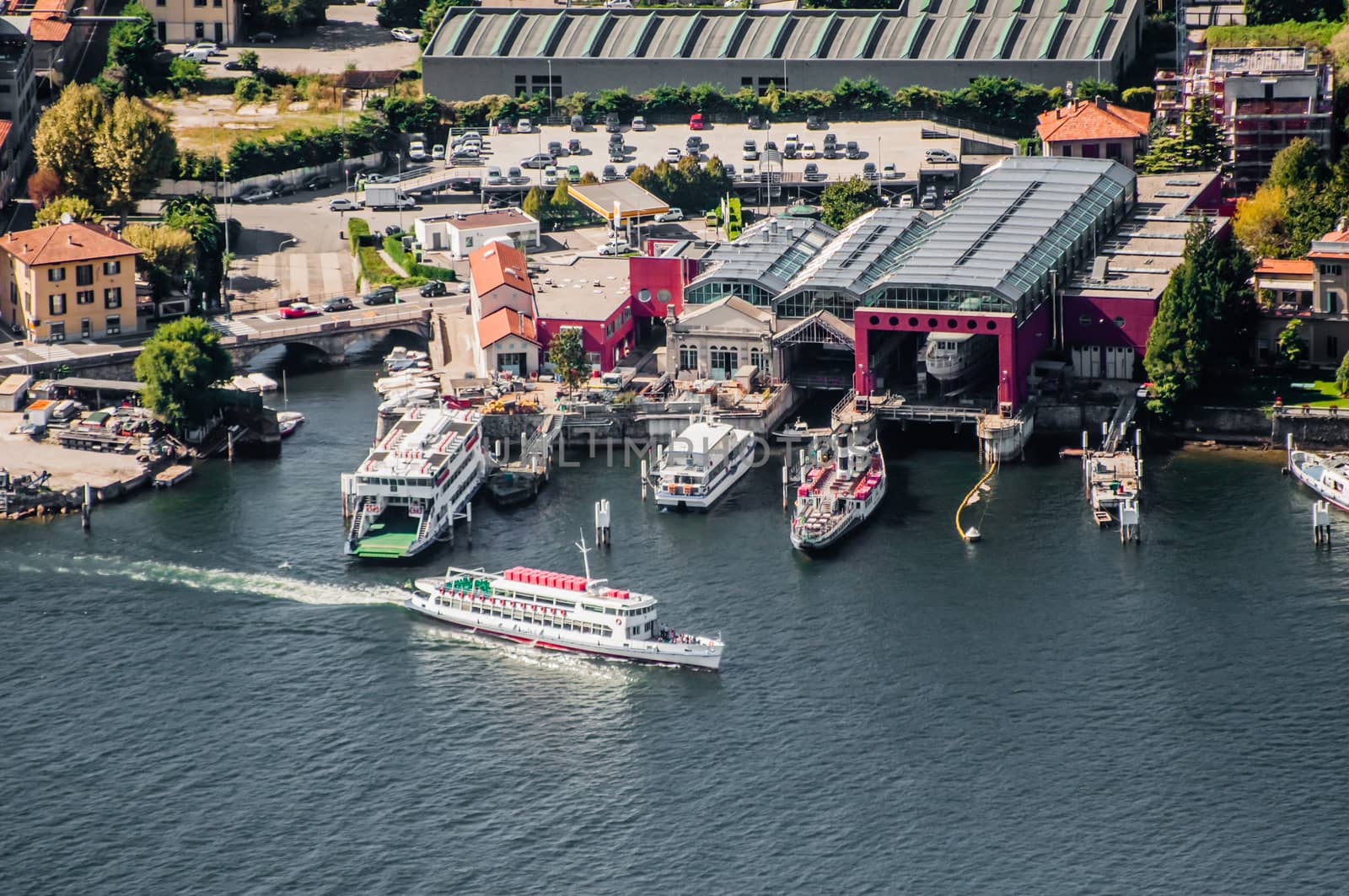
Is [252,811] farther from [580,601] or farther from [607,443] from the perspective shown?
[607,443]

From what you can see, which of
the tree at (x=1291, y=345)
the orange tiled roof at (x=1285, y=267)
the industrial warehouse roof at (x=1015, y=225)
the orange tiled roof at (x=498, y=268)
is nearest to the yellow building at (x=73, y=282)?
the orange tiled roof at (x=498, y=268)

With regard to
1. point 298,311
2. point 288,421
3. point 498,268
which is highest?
point 498,268

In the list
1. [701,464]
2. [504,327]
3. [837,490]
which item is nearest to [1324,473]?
[837,490]

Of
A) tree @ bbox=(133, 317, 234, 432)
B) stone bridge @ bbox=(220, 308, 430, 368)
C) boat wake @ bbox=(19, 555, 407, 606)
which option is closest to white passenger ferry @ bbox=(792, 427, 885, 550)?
boat wake @ bbox=(19, 555, 407, 606)

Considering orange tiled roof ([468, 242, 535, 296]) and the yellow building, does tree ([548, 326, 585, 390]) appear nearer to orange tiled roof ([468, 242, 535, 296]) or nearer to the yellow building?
orange tiled roof ([468, 242, 535, 296])

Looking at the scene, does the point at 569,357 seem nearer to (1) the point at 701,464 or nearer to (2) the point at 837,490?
(1) the point at 701,464

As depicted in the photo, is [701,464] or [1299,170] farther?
[1299,170]

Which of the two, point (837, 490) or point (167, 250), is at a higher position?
point (167, 250)
